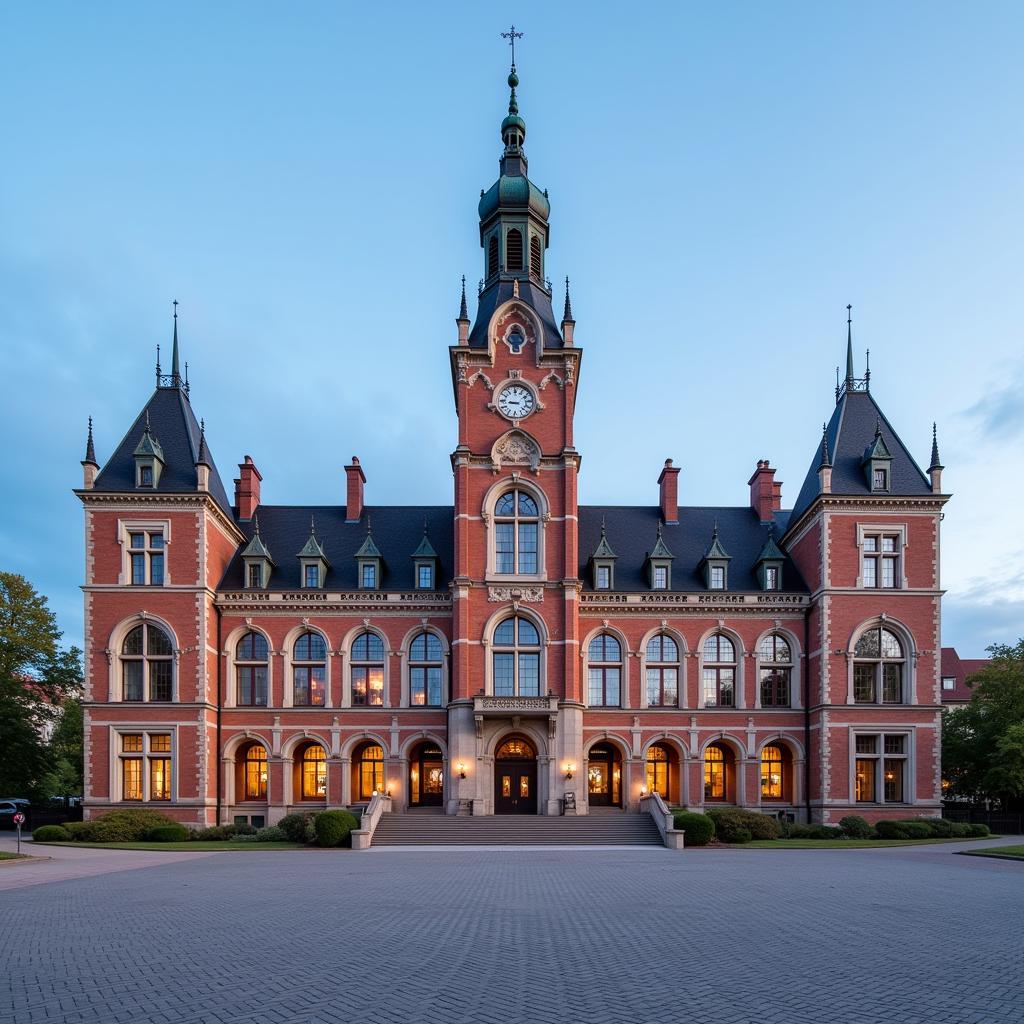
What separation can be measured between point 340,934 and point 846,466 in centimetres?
3835

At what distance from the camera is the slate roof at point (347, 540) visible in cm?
4822

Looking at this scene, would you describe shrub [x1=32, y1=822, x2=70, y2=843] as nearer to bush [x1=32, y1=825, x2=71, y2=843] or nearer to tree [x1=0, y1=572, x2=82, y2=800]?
bush [x1=32, y1=825, x2=71, y2=843]

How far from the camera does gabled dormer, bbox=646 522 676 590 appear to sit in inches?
1885

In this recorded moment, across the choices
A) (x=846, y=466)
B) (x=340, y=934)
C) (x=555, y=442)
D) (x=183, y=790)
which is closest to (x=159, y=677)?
(x=183, y=790)

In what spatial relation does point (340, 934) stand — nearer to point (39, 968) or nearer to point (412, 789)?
point (39, 968)

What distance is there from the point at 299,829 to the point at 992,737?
116 ft

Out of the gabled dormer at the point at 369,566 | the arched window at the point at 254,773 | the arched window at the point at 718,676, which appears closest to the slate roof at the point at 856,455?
the arched window at the point at 718,676

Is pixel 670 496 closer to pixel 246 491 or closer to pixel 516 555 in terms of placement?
pixel 516 555

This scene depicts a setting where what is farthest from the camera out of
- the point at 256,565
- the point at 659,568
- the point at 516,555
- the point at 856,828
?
the point at 659,568

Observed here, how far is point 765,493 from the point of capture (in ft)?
173

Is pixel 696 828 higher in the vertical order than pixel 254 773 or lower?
higher

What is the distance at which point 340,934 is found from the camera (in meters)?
15.2

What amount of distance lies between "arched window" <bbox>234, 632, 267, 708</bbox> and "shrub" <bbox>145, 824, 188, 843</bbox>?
9.23m

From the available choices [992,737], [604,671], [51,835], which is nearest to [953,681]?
[992,737]
